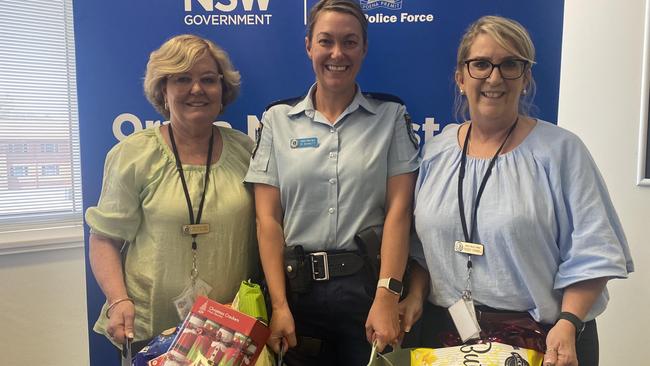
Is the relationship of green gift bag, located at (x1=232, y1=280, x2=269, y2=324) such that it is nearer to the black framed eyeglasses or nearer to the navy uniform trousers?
the navy uniform trousers

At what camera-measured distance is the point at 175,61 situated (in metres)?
1.63

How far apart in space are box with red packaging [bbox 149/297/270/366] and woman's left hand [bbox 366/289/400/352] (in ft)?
1.09

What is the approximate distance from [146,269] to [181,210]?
242mm

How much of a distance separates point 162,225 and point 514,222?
1105mm

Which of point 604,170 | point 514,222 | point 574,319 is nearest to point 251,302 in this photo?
point 514,222

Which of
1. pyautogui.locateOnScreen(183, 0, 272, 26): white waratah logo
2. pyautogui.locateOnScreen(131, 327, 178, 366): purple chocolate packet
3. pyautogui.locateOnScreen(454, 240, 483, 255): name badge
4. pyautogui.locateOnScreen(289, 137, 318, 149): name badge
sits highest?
pyautogui.locateOnScreen(183, 0, 272, 26): white waratah logo

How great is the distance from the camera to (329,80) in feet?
5.21

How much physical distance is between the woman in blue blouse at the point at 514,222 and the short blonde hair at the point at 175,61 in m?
0.83

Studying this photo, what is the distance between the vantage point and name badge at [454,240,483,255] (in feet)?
4.57

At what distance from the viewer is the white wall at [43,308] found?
8.73ft

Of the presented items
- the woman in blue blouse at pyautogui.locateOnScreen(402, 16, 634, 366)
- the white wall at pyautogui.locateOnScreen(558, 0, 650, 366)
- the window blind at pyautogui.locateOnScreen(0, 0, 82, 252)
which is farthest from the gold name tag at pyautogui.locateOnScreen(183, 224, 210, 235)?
the white wall at pyautogui.locateOnScreen(558, 0, 650, 366)

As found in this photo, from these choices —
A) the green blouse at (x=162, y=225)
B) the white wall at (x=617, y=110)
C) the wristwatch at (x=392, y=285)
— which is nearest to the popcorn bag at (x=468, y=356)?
the wristwatch at (x=392, y=285)

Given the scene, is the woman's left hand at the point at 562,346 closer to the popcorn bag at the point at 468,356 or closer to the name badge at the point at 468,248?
the popcorn bag at the point at 468,356

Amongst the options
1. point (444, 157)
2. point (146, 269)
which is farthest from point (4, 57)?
point (444, 157)
